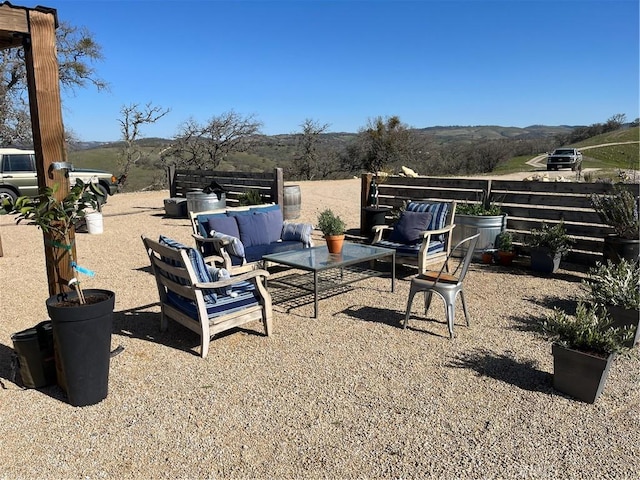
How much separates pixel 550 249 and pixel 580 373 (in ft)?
11.7

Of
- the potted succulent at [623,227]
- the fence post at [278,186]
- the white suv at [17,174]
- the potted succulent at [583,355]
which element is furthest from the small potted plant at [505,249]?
the white suv at [17,174]

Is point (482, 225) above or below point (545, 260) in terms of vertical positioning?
above

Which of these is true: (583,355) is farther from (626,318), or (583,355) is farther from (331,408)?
(331,408)

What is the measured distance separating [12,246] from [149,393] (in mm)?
6960

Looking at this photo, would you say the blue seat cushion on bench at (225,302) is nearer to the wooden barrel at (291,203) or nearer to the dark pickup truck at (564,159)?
the wooden barrel at (291,203)

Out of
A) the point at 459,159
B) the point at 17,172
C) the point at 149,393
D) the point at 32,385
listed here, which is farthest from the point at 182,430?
the point at 459,159

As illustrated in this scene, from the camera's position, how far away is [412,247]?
239 inches

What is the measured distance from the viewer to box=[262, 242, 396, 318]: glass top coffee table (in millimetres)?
4859

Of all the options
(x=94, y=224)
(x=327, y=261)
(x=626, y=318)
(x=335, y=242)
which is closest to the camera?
(x=626, y=318)

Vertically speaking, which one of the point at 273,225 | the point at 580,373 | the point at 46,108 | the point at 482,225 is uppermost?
the point at 46,108

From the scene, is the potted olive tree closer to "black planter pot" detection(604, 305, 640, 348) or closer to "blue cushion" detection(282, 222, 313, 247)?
"blue cushion" detection(282, 222, 313, 247)

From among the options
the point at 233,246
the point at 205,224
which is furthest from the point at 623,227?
the point at 205,224

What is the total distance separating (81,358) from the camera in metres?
2.96

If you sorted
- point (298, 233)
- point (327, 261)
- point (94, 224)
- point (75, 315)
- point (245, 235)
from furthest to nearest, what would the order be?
point (94, 224) → point (298, 233) → point (245, 235) → point (327, 261) → point (75, 315)
